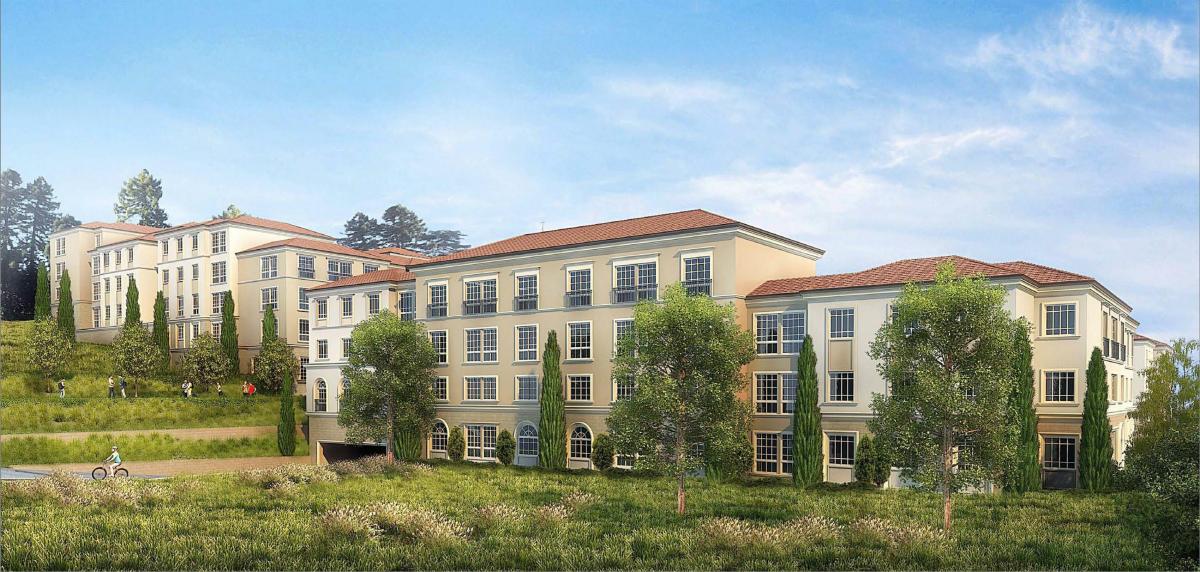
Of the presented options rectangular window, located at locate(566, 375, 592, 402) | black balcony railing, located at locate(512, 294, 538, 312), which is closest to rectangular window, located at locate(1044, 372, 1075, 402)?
rectangular window, located at locate(566, 375, 592, 402)

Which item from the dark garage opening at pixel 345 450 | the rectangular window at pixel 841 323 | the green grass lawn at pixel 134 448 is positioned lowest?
the dark garage opening at pixel 345 450

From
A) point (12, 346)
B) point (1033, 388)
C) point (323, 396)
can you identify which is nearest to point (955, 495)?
point (1033, 388)

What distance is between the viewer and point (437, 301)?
52625mm

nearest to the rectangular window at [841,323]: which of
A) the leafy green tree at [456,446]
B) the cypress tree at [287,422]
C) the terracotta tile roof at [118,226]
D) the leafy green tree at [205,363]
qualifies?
the leafy green tree at [456,446]

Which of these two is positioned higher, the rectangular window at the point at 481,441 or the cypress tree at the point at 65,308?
the cypress tree at the point at 65,308

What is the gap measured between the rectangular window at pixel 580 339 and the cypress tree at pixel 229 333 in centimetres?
3472

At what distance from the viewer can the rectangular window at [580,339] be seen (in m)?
45.5

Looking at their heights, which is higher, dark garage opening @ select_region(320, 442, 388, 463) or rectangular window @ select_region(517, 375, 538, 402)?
rectangular window @ select_region(517, 375, 538, 402)

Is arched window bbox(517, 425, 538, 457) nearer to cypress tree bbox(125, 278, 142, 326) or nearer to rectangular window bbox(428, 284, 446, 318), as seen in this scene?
rectangular window bbox(428, 284, 446, 318)

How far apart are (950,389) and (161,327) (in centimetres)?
6474

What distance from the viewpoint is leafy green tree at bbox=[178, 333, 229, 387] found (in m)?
65.7

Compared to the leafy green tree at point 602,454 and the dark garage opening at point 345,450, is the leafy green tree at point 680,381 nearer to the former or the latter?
the leafy green tree at point 602,454

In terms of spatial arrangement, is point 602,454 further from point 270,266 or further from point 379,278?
point 270,266

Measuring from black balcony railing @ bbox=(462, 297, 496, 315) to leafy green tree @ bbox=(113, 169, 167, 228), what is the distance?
2702 inches
